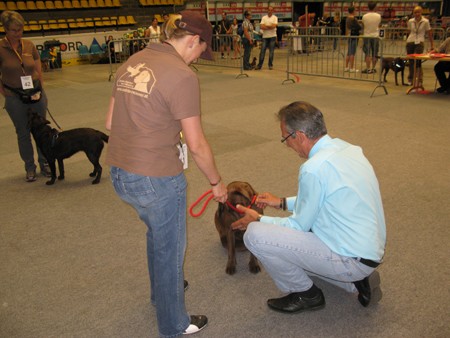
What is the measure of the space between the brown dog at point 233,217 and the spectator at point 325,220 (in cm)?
37

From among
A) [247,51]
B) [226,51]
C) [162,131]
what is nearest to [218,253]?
[162,131]

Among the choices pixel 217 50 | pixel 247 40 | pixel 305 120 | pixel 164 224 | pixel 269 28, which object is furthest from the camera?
pixel 217 50

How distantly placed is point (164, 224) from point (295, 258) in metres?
0.76

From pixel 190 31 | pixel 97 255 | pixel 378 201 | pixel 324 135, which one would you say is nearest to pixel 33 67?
pixel 97 255

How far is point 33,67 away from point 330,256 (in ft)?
12.6

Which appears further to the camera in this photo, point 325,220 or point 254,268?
point 254,268

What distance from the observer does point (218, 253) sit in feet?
10.3

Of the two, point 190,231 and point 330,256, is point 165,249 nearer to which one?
point 330,256

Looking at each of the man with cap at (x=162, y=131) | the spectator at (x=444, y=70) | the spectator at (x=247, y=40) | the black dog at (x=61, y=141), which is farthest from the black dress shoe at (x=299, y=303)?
the spectator at (x=247, y=40)

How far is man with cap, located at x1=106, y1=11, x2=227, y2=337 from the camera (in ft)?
5.73

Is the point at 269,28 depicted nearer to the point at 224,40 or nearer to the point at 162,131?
the point at 224,40

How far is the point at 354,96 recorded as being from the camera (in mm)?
8438

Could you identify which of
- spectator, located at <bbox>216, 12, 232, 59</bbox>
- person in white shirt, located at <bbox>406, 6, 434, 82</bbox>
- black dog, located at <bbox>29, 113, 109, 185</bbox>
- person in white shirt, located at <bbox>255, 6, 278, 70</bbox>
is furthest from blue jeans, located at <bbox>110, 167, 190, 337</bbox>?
spectator, located at <bbox>216, 12, 232, 59</bbox>

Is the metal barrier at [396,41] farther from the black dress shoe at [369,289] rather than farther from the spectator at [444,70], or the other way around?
the black dress shoe at [369,289]
